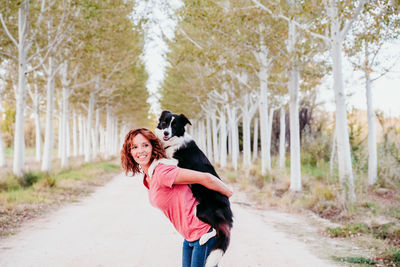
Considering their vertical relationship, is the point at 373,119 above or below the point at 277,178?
above

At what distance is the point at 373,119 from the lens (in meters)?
13.5

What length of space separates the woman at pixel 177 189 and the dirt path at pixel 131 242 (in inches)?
113

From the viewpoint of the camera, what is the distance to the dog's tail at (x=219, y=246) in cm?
255

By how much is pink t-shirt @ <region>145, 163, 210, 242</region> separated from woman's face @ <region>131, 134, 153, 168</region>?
0.18m

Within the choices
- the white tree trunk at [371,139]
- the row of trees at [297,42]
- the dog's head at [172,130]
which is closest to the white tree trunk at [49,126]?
the row of trees at [297,42]

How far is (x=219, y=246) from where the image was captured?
257 centimetres

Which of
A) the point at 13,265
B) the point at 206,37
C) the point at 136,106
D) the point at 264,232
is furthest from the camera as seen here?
the point at 136,106

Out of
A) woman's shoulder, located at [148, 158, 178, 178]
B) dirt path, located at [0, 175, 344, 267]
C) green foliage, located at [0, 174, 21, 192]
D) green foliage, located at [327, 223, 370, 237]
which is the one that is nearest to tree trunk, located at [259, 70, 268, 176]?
dirt path, located at [0, 175, 344, 267]

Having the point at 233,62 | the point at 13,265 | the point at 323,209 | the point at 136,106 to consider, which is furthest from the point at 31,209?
the point at 136,106

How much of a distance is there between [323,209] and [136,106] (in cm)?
3158

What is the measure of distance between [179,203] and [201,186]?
0.30 meters

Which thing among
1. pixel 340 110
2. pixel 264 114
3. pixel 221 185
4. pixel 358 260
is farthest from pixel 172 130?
pixel 264 114

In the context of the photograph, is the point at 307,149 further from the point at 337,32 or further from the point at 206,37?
the point at 337,32

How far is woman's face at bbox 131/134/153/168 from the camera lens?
9.05 ft
